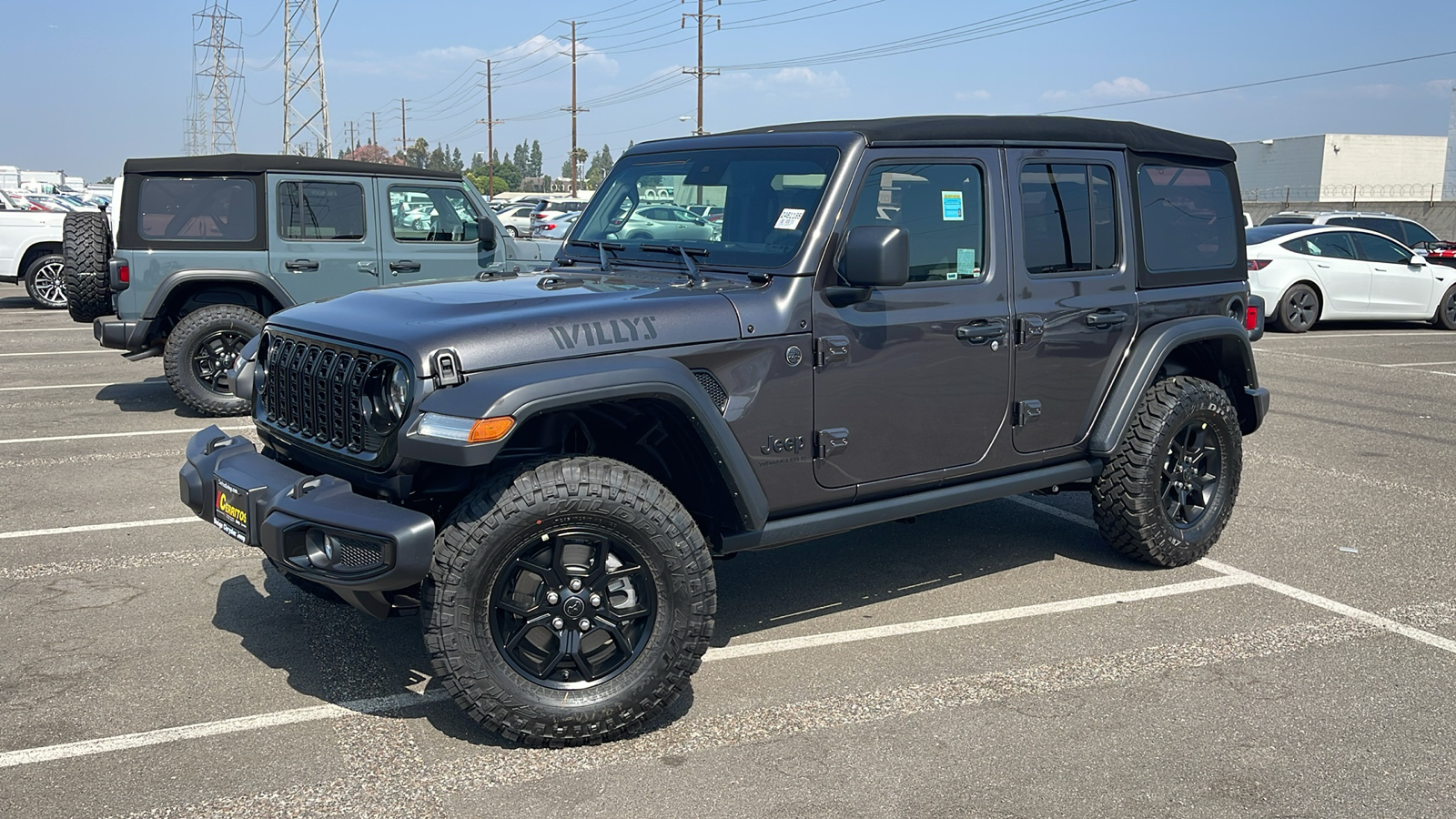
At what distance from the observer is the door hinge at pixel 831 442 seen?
14.4ft

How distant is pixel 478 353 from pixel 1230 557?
4.21m

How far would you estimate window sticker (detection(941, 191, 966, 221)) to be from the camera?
4.84m

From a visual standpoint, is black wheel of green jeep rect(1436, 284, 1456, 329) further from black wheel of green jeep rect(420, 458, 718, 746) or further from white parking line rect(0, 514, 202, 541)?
white parking line rect(0, 514, 202, 541)

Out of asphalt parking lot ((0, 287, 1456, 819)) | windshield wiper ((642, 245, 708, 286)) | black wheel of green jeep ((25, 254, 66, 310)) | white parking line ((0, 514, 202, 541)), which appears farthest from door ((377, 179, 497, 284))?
black wheel of green jeep ((25, 254, 66, 310))

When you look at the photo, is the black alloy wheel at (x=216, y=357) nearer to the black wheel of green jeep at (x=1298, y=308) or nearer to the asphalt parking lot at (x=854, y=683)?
the asphalt parking lot at (x=854, y=683)

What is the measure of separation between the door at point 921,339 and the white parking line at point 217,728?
1.74 metres

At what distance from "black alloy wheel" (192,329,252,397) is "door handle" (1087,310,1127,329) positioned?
699 centimetres

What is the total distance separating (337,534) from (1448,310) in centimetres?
1813

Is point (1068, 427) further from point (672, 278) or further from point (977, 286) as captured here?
point (672, 278)

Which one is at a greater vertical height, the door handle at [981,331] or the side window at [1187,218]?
the side window at [1187,218]

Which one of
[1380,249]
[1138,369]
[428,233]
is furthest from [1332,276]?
[1138,369]

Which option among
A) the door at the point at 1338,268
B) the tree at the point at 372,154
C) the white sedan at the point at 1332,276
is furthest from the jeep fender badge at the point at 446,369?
the tree at the point at 372,154

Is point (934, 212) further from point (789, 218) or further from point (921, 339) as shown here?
point (789, 218)

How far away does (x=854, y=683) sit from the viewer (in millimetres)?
4391
